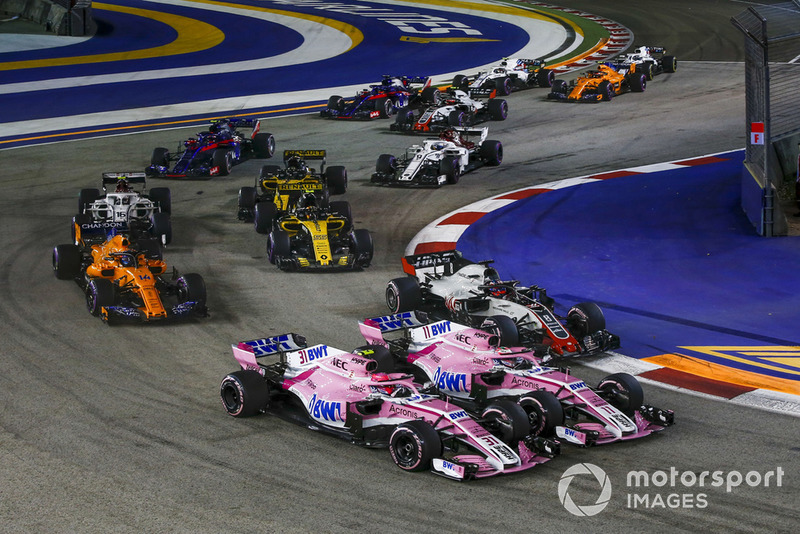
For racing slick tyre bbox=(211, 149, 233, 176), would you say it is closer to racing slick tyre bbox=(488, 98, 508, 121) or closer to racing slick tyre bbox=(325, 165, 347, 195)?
racing slick tyre bbox=(325, 165, 347, 195)

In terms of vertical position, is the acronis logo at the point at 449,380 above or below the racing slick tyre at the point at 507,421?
below

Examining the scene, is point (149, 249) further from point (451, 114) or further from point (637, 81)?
point (637, 81)

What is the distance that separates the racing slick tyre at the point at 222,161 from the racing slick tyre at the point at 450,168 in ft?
16.4

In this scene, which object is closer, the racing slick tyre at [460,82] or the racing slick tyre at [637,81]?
the racing slick tyre at [460,82]

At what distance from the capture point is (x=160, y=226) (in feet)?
64.2

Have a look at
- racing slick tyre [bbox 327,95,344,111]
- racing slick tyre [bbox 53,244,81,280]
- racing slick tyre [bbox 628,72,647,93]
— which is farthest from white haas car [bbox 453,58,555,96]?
racing slick tyre [bbox 53,244,81,280]

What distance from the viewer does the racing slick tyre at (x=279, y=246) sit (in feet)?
61.0

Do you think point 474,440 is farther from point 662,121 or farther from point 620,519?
point 662,121

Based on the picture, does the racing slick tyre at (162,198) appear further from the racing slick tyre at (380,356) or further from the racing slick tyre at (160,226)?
the racing slick tyre at (380,356)

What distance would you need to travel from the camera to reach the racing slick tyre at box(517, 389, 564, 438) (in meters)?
11.4

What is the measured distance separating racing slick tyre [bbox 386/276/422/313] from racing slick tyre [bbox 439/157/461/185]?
885 cm

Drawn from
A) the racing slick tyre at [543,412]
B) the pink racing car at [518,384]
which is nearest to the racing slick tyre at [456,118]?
the pink racing car at [518,384]

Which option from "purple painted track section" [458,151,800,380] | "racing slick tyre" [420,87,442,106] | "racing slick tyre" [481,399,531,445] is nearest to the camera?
"racing slick tyre" [481,399,531,445]

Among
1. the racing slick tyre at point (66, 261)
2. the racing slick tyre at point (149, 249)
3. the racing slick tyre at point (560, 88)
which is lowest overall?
the racing slick tyre at point (66, 261)
